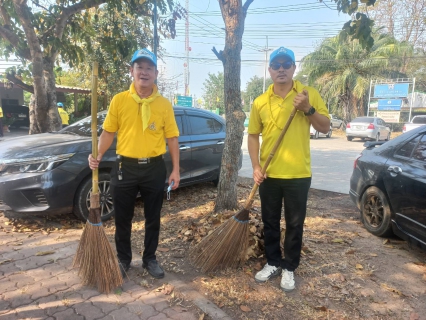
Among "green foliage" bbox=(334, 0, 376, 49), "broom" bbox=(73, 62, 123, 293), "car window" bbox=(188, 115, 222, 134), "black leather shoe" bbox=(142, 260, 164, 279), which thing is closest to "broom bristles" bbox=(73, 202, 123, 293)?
"broom" bbox=(73, 62, 123, 293)

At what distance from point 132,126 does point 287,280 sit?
1858 mm

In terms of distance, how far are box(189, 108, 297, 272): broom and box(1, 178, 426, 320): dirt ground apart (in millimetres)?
87

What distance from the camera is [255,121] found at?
8.90 feet

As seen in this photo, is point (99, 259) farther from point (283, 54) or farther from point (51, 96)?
point (51, 96)

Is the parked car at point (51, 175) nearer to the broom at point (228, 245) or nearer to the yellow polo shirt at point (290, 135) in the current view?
the broom at point (228, 245)

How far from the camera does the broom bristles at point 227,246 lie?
286 centimetres

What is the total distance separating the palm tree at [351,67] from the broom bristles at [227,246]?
24.8 m

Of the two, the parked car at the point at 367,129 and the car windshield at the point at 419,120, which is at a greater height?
the car windshield at the point at 419,120

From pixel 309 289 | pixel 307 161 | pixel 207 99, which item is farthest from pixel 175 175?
pixel 207 99

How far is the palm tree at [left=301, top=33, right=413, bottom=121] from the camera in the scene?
2414 centimetres

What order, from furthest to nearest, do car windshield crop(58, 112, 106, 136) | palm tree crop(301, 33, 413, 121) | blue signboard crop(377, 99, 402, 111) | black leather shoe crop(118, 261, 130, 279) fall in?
palm tree crop(301, 33, 413, 121) → blue signboard crop(377, 99, 402, 111) → car windshield crop(58, 112, 106, 136) → black leather shoe crop(118, 261, 130, 279)

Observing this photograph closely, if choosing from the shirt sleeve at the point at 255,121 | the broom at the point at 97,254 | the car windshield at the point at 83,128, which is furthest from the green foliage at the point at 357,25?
the car windshield at the point at 83,128

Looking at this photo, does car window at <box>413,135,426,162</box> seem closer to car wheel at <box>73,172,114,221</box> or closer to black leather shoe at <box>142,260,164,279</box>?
black leather shoe at <box>142,260,164,279</box>

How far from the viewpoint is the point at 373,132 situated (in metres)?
18.1
